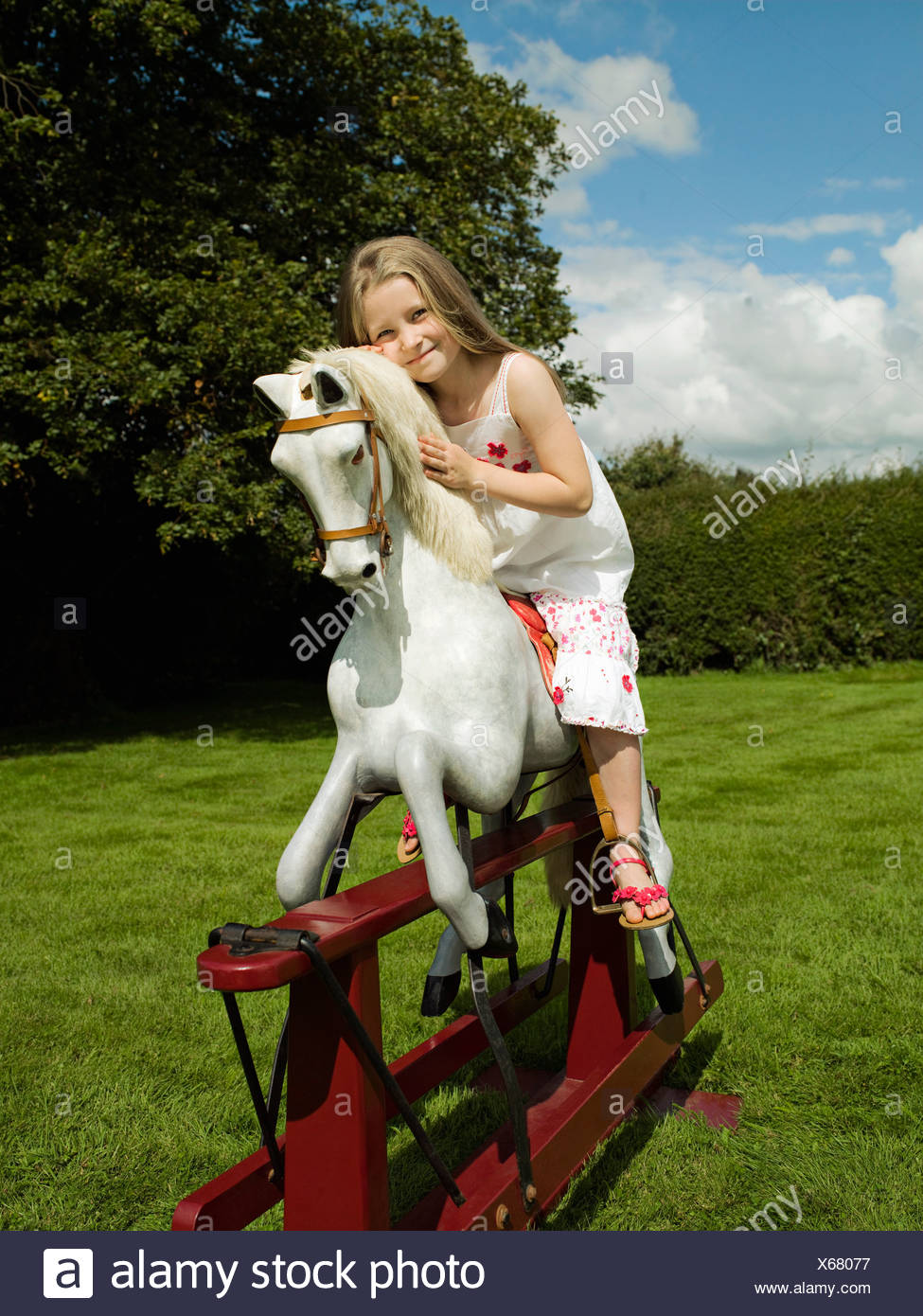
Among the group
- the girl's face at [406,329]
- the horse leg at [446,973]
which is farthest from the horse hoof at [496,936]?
the girl's face at [406,329]

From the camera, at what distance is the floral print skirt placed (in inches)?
93.2

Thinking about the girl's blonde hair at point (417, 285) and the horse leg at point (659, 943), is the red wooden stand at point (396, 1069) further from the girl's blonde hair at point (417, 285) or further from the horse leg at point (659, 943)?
the girl's blonde hair at point (417, 285)

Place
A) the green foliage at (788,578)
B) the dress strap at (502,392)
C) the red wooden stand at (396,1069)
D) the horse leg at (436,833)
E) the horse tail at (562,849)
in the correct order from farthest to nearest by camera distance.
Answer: the green foliage at (788,578) → the horse tail at (562,849) → the dress strap at (502,392) → the horse leg at (436,833) → the red wooden stand at (396,1069)

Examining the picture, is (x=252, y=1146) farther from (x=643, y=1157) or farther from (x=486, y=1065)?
(x=643, y=1157)

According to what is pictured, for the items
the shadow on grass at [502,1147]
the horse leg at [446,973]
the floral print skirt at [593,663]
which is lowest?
the shadow on grass at [502,1147]

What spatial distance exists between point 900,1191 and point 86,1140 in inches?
90.2

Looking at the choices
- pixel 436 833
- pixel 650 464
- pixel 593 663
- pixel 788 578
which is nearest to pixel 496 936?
pixel 436 833

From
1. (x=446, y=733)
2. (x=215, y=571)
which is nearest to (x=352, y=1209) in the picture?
(x=446, y=733)

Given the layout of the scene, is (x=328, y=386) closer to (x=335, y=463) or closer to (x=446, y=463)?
(x=335, y=463)

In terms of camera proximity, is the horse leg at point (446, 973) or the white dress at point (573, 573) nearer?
the white dress at point (573, 573)

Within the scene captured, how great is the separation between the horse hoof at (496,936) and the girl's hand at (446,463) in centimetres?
91

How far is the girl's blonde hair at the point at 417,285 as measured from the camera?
7.38 feet

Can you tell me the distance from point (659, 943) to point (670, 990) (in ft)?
0.57
